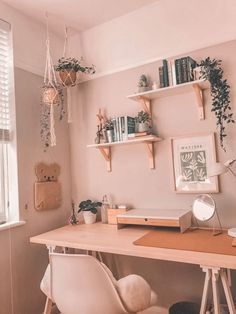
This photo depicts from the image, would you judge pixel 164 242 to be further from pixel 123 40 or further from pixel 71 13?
pixel 71 13

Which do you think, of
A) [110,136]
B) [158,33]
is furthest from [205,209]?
[158,33]

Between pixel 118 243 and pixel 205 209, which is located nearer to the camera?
pixel 118 243

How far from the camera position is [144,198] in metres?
2.36

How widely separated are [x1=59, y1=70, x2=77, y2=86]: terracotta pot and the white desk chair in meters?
1.50

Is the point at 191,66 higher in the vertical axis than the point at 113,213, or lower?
higher

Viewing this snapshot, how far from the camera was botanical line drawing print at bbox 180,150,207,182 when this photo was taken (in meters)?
2.10

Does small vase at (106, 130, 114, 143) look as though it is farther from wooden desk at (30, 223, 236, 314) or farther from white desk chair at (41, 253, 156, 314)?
white desk chair at (41, 253, 156, 314)

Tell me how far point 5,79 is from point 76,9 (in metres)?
0.86

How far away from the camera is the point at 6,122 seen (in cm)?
221

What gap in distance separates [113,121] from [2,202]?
1.12m

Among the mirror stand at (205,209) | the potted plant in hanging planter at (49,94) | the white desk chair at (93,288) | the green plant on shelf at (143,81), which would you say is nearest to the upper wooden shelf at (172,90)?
the green plant on shelf at (143,81)

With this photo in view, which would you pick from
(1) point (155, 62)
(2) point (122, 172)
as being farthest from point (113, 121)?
(1) point (155, 62)

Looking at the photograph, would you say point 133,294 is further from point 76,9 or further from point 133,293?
point 76,9

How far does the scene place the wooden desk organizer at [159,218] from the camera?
190 cm
